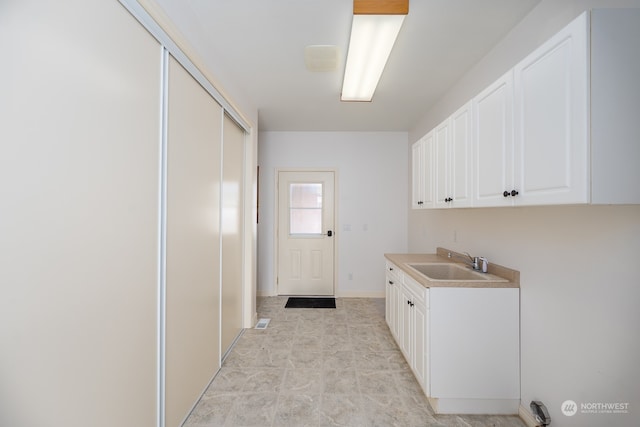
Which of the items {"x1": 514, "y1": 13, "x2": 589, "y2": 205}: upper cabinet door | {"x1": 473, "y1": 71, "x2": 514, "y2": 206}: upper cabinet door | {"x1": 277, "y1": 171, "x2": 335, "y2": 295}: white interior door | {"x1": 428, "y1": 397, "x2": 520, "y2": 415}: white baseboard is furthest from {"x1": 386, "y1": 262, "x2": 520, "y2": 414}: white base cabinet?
{"x1": 277, "y1": 171, "x2": 335, "y2": 295}: white interior door

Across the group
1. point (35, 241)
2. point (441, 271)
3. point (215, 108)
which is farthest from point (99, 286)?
point (441, 271)

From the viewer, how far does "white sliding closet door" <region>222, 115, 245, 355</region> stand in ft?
8.17

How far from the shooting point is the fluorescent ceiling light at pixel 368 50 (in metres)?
1.75

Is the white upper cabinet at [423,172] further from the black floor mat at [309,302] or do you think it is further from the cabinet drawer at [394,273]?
the black floor mat at [309,302]

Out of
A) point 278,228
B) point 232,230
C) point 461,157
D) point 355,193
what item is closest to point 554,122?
point 461,157

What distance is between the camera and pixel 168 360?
1.58 meters

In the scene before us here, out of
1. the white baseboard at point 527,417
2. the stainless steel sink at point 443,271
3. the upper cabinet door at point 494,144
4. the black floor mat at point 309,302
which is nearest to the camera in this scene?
the upper cabinet door at point 494,144

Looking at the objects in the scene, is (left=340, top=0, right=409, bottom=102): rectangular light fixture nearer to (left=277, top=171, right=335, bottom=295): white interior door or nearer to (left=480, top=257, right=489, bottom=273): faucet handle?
(left=480, top=257, right=489, bottom=273): faucet handle

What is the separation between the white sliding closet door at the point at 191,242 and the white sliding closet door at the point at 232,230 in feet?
0.62

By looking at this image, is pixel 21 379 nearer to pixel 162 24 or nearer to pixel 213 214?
pixel 213 214

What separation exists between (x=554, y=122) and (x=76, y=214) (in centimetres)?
196

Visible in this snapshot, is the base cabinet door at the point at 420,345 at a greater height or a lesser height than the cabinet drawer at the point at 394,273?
lesser

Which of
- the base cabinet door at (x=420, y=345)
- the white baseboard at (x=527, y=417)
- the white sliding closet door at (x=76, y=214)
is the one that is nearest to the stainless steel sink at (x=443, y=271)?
the base cabinet door at (x=420, y=345)

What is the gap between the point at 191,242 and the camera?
Answer: 5.99 feet
